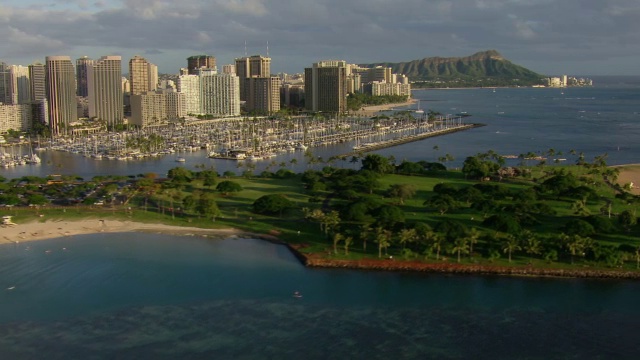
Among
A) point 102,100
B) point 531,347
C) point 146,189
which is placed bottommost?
point 531,347

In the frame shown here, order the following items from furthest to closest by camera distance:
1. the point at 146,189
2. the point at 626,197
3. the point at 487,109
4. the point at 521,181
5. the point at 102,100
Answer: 1. the point at 487,109
2. the point at 102,100
3. the point at 521,181
4. the point at 146,189
5. the point at 626,197

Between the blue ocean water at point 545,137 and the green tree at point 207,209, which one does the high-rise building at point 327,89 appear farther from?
the green tree at point 207,209

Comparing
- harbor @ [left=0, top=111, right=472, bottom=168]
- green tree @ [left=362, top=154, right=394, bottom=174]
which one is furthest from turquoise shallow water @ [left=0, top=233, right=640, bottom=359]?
harbor @ [left=0, top=111, right=472, bottom=168]

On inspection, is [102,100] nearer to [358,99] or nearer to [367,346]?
[358,99]

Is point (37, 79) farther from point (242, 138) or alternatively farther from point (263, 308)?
point (263, 308)

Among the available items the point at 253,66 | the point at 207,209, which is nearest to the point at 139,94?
the point at 253,66

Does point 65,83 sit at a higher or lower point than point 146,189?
higher

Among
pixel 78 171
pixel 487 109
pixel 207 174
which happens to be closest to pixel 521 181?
pixel 207 174
